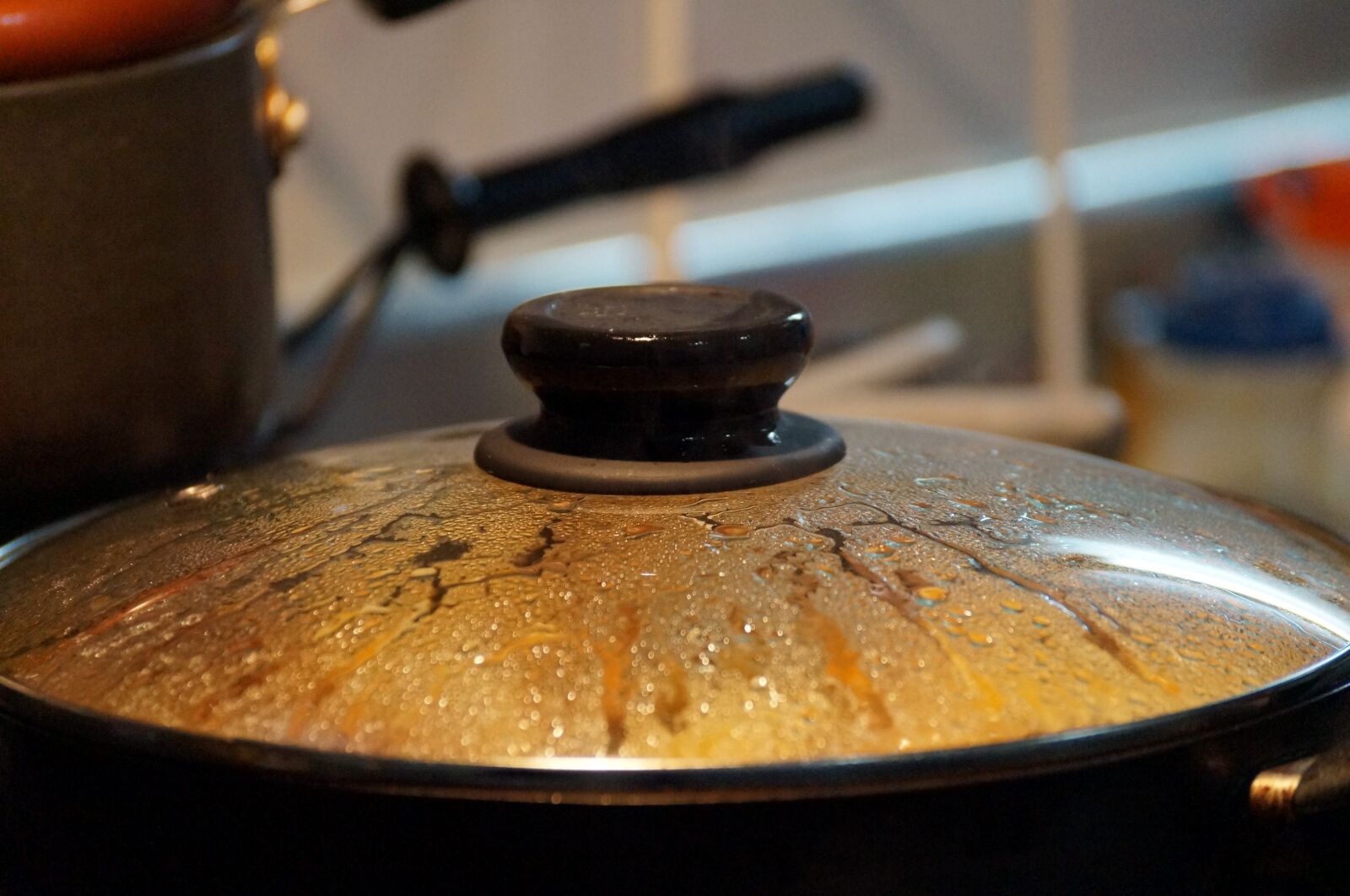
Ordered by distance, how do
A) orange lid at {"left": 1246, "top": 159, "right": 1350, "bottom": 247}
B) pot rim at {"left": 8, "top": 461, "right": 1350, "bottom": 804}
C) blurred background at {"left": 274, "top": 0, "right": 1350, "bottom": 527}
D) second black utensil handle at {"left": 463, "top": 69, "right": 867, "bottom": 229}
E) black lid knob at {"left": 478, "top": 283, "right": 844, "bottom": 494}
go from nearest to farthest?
pot rim at {"left": 8, "top": 461, "right": 1350, "bottom": 804}, black lid knob at {"left": 478, "top": 283, "right": 844, "bottom": 494}, second black utensil handle at {"left": 463, "top": 69, "right": 867, "bottom": 229}, blurred background at {"left": 274, "top": 0, "right": 1350, "bottom": 527}, orange lid at {"left": 1246, "top": 159, "right": 1350, "bottom": 247}

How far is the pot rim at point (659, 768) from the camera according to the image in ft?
0.87

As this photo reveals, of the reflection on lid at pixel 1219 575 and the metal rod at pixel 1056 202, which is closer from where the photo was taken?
the reflection on lid at pixel 1219 575

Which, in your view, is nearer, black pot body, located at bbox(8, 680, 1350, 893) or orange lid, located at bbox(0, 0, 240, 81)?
black pot body, located at bbox(8, 680, 1350, 893)

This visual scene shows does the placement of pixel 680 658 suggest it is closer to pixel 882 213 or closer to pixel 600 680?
pixel 600 680

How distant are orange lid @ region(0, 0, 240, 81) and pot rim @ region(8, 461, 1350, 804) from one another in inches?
10.2

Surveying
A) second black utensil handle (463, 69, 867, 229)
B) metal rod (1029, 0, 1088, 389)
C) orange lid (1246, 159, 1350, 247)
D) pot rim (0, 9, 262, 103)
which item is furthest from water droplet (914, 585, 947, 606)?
orange lid (1246, 159, 1350, 247)

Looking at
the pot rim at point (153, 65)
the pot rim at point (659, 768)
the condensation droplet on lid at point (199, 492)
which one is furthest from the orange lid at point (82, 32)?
the pot rim at point (659, 768)

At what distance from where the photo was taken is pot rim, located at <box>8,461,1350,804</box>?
0.87 ft

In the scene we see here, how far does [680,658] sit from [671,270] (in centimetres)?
77

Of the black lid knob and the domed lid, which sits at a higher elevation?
the black lid knob

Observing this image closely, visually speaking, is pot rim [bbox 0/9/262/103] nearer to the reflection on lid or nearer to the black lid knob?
the black lid knob

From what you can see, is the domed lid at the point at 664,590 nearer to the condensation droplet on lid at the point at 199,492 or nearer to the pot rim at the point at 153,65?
the condensation droplet on lid at the point at 199,492

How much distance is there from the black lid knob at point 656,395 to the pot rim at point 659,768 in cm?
12

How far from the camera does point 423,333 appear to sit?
1.05m
